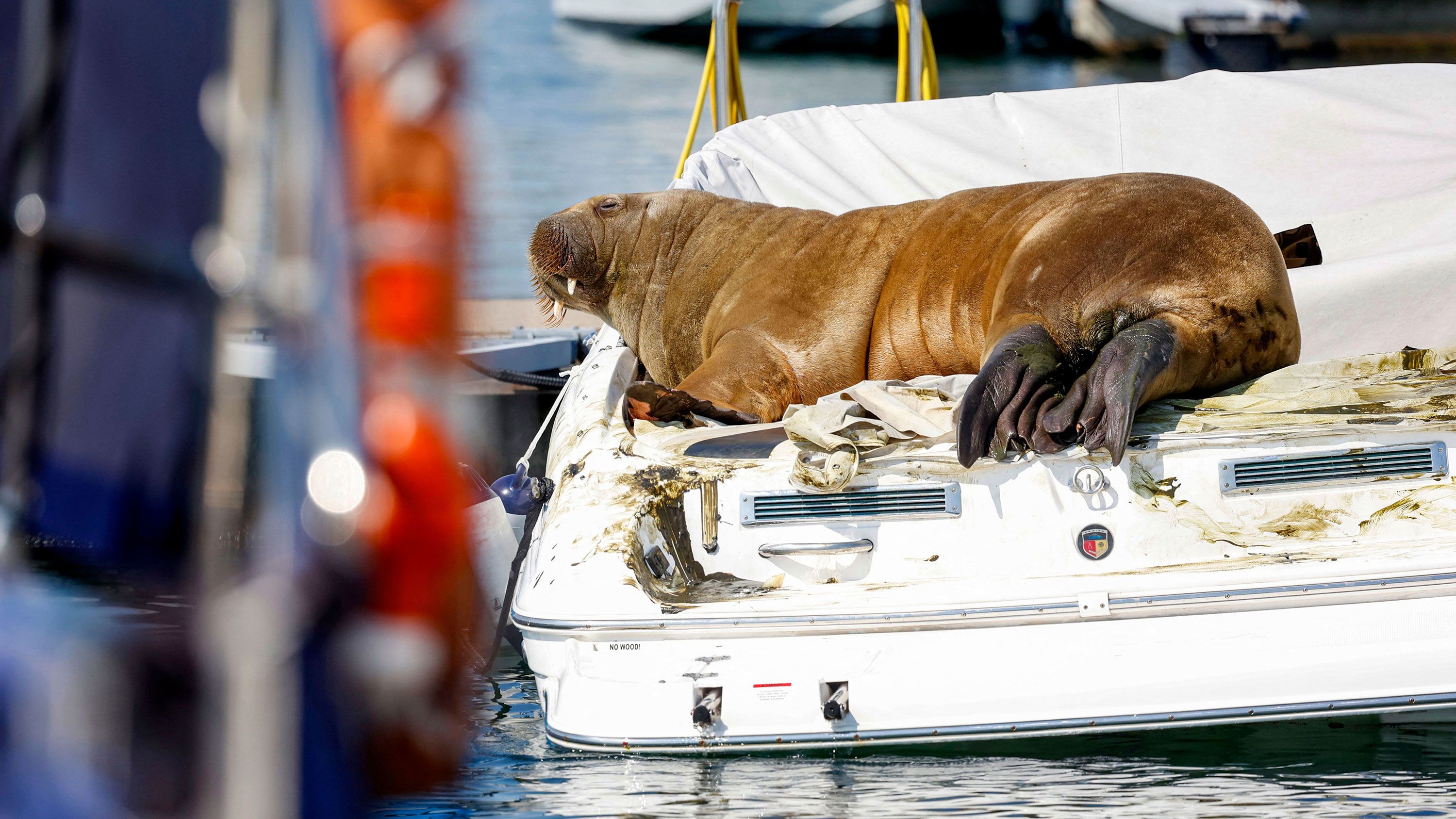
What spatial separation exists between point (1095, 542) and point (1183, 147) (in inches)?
115

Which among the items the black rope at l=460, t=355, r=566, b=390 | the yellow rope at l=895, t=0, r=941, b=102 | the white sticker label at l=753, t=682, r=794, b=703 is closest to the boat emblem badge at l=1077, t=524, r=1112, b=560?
the white sticker label at l=753, t=682, r=794, b=703

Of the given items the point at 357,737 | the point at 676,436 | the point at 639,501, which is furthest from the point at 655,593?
the point at 357,737

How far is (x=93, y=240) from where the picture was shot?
0.82 m

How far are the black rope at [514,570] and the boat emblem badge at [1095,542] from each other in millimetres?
1336

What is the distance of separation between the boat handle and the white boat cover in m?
2.33

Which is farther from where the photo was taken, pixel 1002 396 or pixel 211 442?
pixel 1002 396

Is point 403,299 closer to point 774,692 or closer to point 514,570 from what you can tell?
point 774,692

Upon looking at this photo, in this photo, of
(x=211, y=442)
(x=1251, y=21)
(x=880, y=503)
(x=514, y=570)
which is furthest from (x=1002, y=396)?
(x=1251, y=21)

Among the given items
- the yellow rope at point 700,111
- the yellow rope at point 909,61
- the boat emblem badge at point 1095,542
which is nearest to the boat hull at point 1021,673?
the boat emblem badge at point 1095,542

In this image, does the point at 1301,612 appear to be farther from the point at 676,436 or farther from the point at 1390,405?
the point at 676,436

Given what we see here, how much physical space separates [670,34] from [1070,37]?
33.7 feet

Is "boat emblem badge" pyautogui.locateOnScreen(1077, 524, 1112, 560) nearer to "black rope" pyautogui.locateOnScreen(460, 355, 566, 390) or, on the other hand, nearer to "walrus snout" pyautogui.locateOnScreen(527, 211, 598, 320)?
"walrus snout" pyautogui.locateOnScreen(527, 211, 598, 320)

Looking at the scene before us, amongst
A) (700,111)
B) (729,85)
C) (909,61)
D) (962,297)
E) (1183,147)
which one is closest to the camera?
(962,297)

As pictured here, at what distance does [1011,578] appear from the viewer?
2.49 meters
